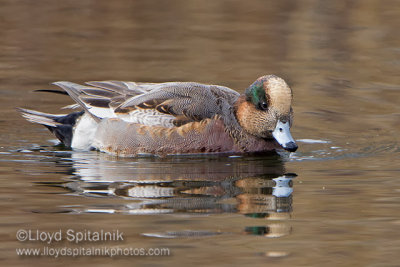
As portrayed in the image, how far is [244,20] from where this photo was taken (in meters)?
15.2

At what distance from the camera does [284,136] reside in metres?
7.70

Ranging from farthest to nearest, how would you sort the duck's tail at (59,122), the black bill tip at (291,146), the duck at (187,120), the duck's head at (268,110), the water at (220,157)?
the duck's tail at (59,122) → the duck at (187,120) → the duck's head at (268,110) → the black bill tip at (291,146) → the water at (220,157)

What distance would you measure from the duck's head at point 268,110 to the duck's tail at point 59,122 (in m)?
1.66

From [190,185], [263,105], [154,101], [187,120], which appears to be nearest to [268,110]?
[263,105]

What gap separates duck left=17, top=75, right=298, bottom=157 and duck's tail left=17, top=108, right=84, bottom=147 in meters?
0.07

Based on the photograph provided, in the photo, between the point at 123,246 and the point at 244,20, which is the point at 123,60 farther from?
the point at 123,246

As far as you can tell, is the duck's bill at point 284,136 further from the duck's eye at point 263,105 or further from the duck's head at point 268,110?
the duck's eye at point 263,105

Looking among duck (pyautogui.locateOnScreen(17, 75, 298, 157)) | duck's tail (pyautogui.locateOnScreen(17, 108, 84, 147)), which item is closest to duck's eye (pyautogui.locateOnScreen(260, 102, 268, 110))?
duck (pyautogui.locateOnScreen(17, 75, 298, 157))

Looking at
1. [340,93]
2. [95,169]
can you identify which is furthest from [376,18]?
[95,169]

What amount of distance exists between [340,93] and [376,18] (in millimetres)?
4702

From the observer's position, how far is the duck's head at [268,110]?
7801 mm

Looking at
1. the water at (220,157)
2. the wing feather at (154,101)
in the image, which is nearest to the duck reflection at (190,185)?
the water at (220,157)

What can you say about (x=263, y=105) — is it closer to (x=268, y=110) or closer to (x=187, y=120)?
(x=268, y=110)

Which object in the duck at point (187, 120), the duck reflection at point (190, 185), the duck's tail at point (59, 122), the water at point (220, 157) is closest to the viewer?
the water at point (220, 157)
